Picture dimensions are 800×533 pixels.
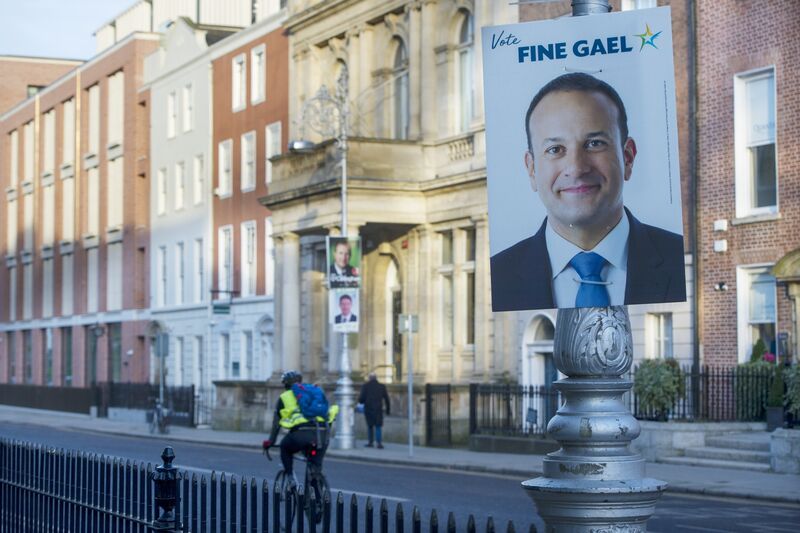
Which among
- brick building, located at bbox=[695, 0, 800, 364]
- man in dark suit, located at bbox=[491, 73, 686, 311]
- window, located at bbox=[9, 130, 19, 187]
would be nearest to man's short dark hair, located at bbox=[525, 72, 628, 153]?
man in dark suit, located at bbox=[491, 73, 686, 311]

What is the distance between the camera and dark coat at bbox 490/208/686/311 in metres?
7.17

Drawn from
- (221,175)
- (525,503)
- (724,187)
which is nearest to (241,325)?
(221,175)

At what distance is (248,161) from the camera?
168 ft

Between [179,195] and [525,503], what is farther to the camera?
[179,195]

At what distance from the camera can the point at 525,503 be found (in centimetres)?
2044

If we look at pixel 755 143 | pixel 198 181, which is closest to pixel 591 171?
pixel 755 143

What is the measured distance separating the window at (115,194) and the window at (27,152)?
598 inches

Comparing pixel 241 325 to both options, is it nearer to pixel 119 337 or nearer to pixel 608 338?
pixel 119 337

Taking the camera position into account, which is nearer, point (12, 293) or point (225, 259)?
point (225, 259)

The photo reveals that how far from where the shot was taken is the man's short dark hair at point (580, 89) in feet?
23.8

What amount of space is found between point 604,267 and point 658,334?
25.2 meters

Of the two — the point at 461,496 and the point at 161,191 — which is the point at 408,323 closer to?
the point at 461,496

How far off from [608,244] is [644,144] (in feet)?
1.70

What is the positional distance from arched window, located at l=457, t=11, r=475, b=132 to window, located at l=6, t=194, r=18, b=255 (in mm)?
49787
